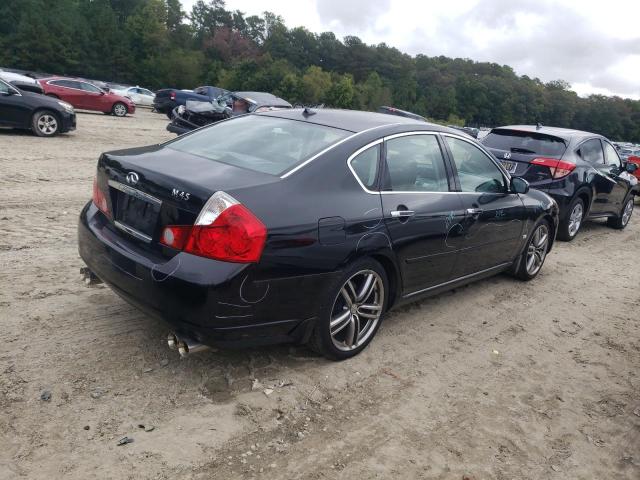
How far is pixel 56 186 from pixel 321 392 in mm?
6005

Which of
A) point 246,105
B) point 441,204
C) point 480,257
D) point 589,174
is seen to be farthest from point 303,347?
point 246,105

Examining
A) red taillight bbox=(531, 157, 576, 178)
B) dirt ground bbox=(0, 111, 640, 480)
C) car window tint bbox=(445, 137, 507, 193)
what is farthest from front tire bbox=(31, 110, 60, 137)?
car window tint bbox=(445, 137, 507, 193)

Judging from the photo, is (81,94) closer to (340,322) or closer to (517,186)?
(517,186)

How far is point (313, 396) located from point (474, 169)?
8.38 feet

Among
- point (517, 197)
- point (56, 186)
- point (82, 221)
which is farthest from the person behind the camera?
point (56, 186)

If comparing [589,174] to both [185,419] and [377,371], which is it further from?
[185,419]

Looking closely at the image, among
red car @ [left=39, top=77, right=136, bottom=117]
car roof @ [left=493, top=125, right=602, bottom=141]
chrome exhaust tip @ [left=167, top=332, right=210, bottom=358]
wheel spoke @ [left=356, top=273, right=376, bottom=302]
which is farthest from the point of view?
red car @ [left=39, top=77, right=136, bottom=117]

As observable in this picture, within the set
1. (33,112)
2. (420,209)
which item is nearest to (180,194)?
(420,209)

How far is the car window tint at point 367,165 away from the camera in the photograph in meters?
3.54

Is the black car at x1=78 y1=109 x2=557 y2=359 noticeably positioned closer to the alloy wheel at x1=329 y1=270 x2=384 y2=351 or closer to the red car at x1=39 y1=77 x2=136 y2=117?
the alloy wheel at x1=329 y1=270 x2=384 y2=351

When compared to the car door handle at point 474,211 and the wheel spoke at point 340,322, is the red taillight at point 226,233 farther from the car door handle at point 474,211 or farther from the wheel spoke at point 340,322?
the car door handle at point 474,211

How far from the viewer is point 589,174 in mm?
8031

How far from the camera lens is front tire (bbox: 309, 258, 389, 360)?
3372 millimetres

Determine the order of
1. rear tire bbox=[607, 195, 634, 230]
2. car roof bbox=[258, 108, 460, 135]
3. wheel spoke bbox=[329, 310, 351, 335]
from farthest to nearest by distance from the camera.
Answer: rear tire bbox=[607, 195, 634, 230] → car roof bbox=[258, 108, 460, 135] → wheel spoke bbox=[329, 310, 351, 335]
